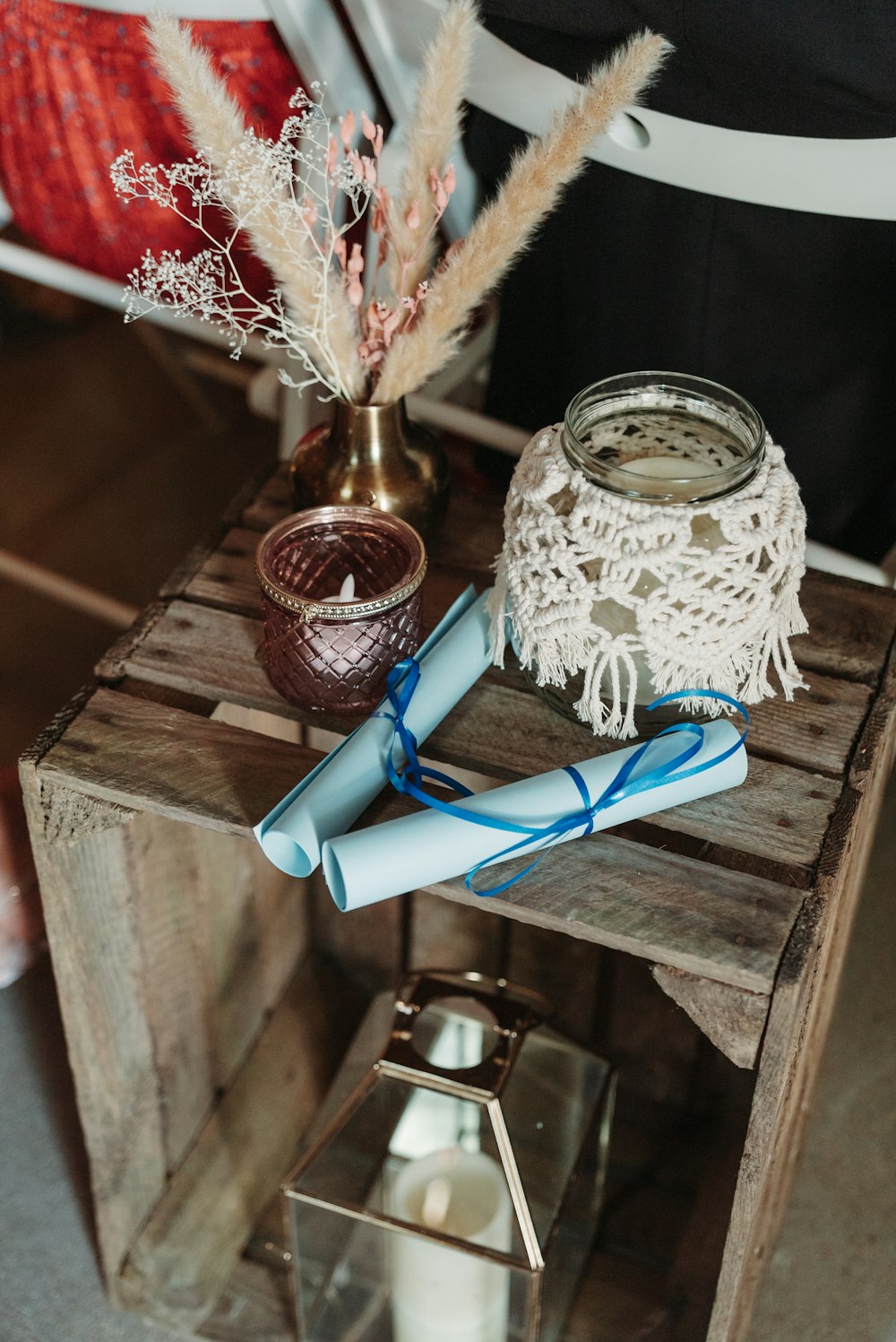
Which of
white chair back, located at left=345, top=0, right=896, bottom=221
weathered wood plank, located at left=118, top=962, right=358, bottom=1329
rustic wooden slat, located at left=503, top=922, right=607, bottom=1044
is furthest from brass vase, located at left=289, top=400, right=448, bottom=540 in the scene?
weathered wood plank, located at left=118, top=962, right=358, bottom=1329

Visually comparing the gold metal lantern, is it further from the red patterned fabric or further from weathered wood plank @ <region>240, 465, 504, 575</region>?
the red patterned fabric

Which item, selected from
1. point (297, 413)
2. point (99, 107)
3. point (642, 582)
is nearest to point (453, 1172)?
point (642, 582)

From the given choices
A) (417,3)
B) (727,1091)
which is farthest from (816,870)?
(417,3)

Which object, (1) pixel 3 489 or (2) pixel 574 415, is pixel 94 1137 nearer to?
(2) pixel 574 415

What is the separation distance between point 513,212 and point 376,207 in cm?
10

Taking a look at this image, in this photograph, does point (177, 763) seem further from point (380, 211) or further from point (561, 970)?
point (561, 970)

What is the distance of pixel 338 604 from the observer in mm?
849

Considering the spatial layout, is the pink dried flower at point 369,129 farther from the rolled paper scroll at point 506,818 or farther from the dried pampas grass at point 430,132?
the rolled paper scroll at point 506,818

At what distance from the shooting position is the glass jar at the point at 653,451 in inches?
31.6

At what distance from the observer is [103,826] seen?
0.91 metres

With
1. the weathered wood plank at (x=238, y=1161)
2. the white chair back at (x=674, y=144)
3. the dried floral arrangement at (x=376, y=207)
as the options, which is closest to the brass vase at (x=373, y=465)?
the dried floral arrangement at (x=376, y=207)

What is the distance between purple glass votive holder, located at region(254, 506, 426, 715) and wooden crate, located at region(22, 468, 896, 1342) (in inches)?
1.4

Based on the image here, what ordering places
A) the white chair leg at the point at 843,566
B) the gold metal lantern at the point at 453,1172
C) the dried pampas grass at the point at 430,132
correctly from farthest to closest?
the white chair leg at the point at 843,566, the gold metal lantern at the point at 453,1172, the dried pampas grass at the point at 430,132

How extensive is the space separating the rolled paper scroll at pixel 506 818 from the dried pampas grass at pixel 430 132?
0.39 metres
